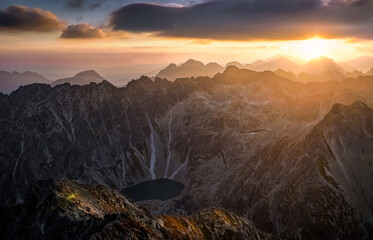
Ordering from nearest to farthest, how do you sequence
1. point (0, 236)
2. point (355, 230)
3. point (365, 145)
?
point (0, 236) < point (355, 230) < point (365, 145)

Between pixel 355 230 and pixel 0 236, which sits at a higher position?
pixel 0 236

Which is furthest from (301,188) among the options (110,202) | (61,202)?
(61,202)

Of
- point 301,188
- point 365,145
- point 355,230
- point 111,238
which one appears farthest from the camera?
point 365,145

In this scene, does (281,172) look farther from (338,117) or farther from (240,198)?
(338,117)

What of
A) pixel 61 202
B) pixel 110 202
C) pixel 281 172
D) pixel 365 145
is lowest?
pixel 281 172

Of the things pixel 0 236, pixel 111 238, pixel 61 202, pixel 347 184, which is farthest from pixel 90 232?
pixel 347 184

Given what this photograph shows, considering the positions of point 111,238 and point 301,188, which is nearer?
point 111,238

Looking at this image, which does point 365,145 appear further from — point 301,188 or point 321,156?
point 301,188
